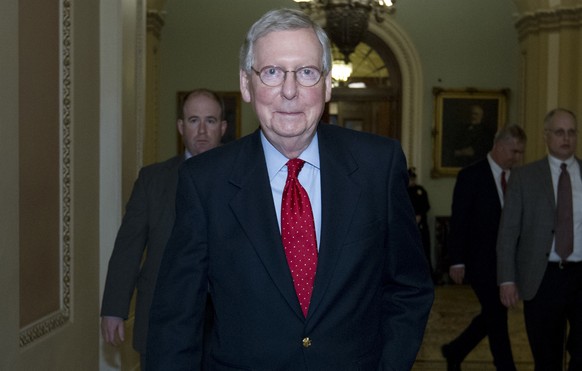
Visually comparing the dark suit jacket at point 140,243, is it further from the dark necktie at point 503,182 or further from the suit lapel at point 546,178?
the dark necktie at point 503,182

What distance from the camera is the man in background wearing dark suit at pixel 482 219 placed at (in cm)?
740

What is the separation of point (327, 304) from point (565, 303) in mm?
4151

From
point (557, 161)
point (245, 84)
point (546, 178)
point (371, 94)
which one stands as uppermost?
point (371, 94)

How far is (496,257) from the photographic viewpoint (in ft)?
24.0

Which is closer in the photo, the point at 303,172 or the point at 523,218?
the point at 303,172

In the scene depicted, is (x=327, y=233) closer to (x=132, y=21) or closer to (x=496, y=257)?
(x=132, y=21)

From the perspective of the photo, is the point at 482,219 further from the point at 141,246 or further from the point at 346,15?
the point at 346,15

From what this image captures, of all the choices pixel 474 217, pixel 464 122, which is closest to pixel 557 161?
pixel 474 217

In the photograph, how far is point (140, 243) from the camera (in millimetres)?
5117

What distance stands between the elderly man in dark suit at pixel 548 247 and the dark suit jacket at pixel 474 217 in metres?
0.77

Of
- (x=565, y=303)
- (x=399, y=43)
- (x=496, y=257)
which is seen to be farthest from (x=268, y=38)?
(x=399, y=43)

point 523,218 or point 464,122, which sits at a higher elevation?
point 464,122

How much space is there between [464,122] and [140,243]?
12.2 meters

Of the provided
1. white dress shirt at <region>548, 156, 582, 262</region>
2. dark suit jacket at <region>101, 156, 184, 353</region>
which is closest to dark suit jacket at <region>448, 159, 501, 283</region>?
white dress shirt at <region>548, 156, 582, 262</region>
